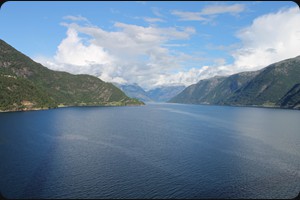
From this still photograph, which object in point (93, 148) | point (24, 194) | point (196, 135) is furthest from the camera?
point (196, 135)

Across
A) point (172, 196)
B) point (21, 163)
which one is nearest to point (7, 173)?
point (21, 163)

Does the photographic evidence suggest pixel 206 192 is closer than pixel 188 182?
Yes

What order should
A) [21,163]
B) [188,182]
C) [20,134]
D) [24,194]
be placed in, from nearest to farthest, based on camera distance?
1. [24,194]
2. [188,182]
3. [21,163]
4. [20,134]

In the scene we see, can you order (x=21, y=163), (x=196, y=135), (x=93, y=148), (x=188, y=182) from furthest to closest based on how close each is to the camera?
1. (x=196, y=135)
2. (x=93, y=148)
3. (x=21, y=163)
4. (x=188, y=182)

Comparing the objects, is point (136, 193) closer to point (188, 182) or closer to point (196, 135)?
point (188, 182)

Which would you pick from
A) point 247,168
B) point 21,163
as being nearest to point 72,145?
point 21,163

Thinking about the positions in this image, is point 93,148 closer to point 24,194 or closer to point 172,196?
point 24,194

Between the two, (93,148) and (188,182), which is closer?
(188,182)

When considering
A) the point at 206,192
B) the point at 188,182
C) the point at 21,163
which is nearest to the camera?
the point at 206,192
